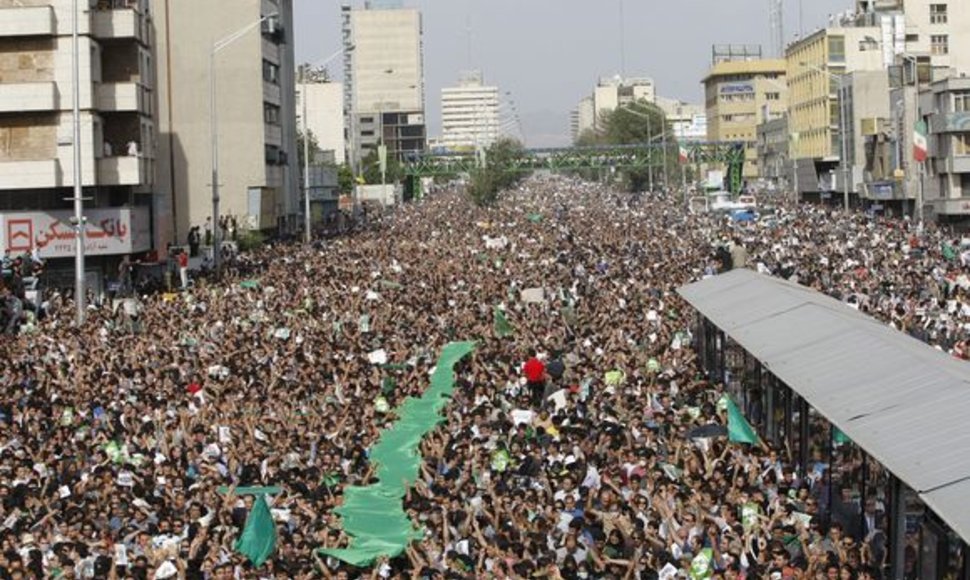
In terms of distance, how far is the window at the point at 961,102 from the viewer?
77438 millimetres

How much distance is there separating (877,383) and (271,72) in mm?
72373

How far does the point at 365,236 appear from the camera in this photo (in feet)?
267

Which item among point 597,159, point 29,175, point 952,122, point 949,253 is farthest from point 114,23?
point 597,159

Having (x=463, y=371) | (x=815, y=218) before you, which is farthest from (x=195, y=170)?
(x=463, y=371)

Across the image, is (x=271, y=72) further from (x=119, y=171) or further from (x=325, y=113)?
(x=325, y=113)

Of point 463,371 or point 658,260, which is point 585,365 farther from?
point 658,260

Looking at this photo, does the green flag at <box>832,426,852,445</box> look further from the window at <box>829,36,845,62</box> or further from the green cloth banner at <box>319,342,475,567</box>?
the window at <box>829,36,845,62</box>

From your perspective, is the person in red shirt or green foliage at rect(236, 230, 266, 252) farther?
green foliage at rect(236, 230, 266, 252)

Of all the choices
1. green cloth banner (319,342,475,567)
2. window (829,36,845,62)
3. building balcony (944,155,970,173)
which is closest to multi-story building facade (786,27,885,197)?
window (829,36,845,62)

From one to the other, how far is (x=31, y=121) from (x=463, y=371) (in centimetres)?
2629

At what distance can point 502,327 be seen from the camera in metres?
35.7

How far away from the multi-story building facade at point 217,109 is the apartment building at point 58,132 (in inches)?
958

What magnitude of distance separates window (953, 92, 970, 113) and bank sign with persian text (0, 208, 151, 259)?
38.7m

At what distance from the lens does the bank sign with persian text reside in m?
51.1
